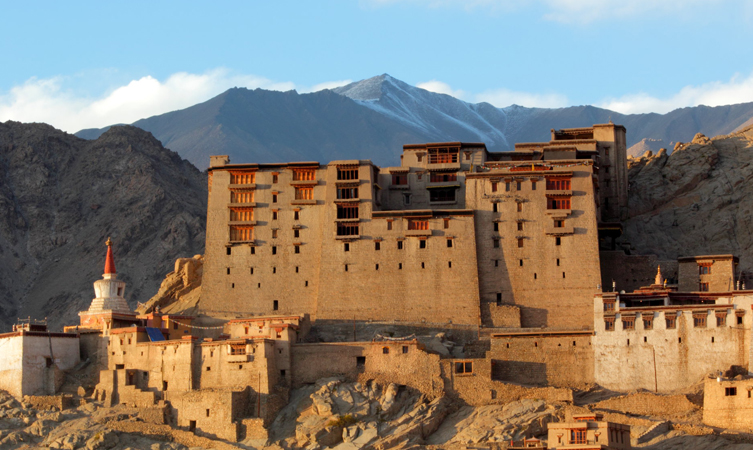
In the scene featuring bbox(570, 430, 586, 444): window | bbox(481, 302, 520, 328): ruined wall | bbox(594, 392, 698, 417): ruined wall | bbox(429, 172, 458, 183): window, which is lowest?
bbox(570, 430, 586, 444): window

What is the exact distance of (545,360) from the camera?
273 ft

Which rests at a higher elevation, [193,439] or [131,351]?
[131,351]

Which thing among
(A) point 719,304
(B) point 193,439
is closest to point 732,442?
(A) point 719,304

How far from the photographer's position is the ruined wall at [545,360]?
271ft

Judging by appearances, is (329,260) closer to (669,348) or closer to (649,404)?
(669,348)

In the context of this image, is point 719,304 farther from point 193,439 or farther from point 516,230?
point 193,439

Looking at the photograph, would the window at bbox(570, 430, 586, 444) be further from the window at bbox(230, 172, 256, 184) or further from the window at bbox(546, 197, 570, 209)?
the window at bbox(230, 172, 256, 184)

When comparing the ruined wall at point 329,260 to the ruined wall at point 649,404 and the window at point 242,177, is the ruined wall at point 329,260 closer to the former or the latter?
the window at point 242,177

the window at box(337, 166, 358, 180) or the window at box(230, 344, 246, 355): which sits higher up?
the window at box(337, 166, 358, 180)

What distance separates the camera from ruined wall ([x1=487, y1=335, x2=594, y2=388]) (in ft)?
271

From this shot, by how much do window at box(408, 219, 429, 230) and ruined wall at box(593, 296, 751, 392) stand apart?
1698 cm

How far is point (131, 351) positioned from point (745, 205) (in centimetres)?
5133

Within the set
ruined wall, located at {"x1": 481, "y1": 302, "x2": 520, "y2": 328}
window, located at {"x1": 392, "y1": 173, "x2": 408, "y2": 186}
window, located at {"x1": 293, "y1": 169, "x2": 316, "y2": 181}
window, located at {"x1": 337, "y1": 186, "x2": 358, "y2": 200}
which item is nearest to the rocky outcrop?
window, located at {"x1": 293, "y1": 169, "x2": 316, "y2": 181}

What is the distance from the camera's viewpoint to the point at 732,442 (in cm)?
7144
